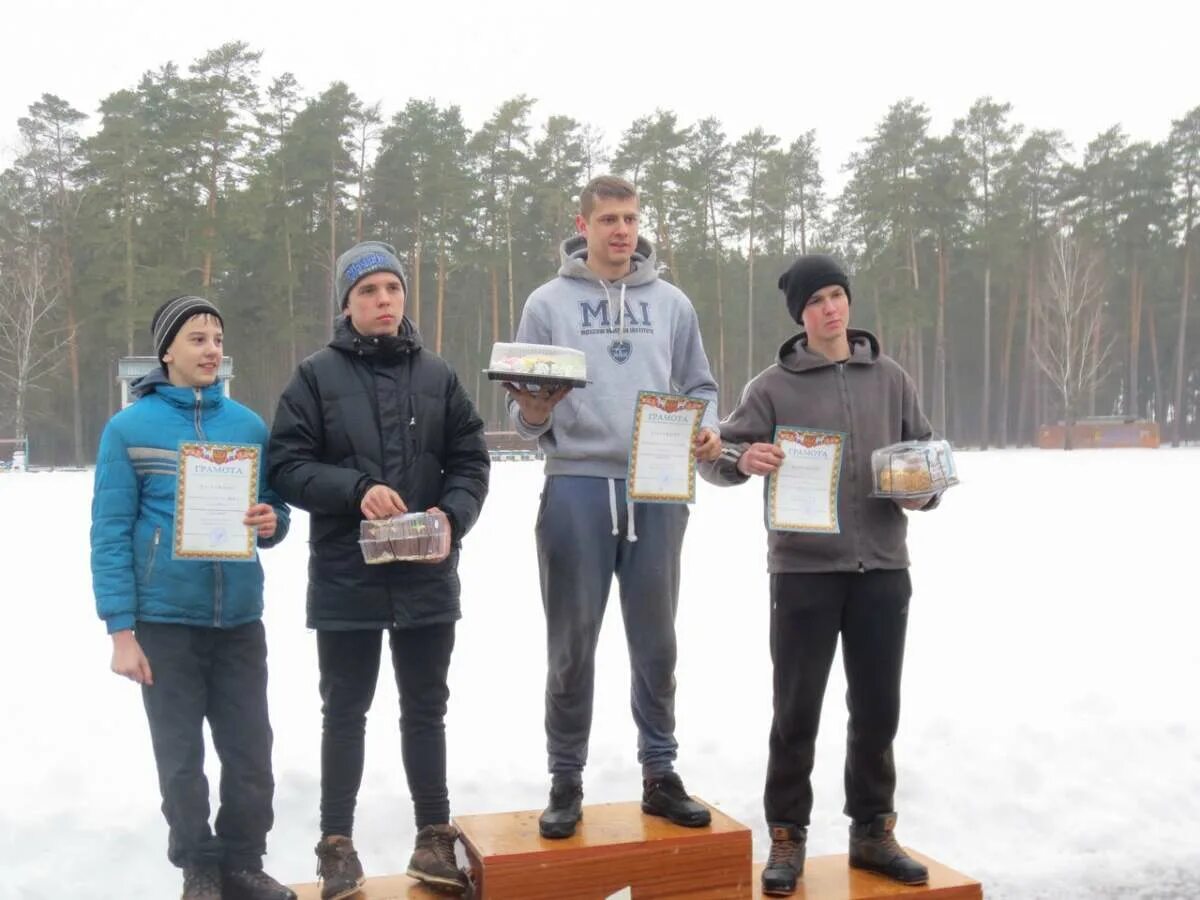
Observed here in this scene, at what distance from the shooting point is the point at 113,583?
3176 millimetres

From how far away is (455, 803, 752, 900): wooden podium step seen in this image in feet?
10.6

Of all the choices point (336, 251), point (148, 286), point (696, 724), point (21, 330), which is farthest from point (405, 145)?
point (696, 724)

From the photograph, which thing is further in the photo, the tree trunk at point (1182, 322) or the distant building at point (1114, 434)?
the tree trunk at point (1182, 322)

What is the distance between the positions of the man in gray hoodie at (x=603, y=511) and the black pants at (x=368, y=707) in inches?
14.4

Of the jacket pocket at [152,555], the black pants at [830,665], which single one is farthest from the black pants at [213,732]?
the black pants at [830,665]

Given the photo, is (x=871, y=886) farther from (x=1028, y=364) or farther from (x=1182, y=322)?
(x=1028, y=364)

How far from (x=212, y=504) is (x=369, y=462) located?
47 cm

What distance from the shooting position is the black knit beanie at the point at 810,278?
366 cm

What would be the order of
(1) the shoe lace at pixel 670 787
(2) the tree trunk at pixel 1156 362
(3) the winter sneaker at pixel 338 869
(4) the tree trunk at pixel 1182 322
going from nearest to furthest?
(3) the winter sneaker at pixel 338 869
(1) the shoe lace at pixel 670 787
(4) the tree trunk at pixel 1182 322
(2) the tree trunk at pixel 1156 362

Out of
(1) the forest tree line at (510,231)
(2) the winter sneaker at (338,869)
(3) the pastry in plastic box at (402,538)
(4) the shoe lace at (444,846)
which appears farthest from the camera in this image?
(1) the forest tree line at (510,231)

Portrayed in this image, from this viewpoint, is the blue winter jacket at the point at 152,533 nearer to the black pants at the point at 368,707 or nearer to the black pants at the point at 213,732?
the black pants at the point at 213,732

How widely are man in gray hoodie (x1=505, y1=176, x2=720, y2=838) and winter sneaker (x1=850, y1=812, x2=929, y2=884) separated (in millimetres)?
540

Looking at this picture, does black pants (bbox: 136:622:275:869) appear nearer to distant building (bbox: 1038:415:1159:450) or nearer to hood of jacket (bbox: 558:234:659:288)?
hood of jacket (bbox: 558:234:659:288)

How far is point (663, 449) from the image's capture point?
3432 mm
